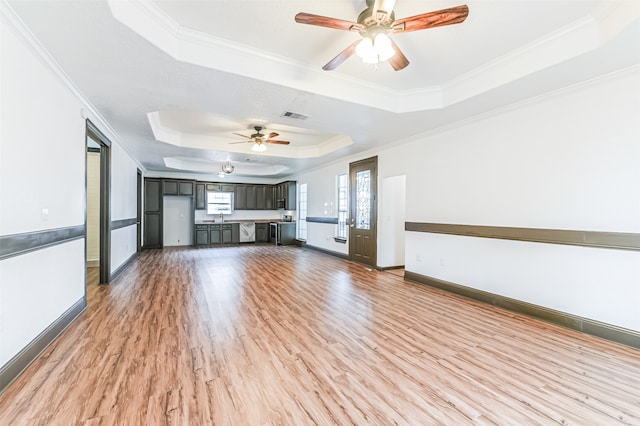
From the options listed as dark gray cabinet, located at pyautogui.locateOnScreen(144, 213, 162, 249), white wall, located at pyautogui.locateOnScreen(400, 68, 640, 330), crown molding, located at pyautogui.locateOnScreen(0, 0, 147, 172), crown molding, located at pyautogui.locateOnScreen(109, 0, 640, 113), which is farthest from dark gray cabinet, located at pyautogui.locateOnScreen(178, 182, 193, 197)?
white wall, located at pyautogui.locateOnScreen(400, 68, 640, 330)

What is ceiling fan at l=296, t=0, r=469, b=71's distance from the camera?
194cm

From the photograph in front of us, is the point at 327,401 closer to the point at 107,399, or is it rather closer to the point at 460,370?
the point at 460,370

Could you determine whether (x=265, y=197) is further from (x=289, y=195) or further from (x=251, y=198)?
(x=289, y=195)

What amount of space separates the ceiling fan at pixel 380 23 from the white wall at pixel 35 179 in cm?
215

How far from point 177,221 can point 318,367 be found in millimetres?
8993

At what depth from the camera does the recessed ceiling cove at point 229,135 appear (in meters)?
4.92

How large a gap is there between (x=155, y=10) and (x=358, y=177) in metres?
4.93

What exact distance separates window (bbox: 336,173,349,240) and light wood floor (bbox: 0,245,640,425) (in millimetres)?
3380

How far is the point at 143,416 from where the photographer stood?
1.66m

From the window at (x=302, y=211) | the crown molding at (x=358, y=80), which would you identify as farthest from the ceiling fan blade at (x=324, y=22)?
the window at (x=302, y=211)

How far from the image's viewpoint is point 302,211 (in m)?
9.58

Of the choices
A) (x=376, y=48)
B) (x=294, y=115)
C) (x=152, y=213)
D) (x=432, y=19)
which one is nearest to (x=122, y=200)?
(x=152, y=213)

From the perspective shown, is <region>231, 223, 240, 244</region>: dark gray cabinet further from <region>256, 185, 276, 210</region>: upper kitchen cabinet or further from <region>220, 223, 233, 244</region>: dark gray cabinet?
<region>256, 185, 276, 210</region>: upper kitchen cabinet

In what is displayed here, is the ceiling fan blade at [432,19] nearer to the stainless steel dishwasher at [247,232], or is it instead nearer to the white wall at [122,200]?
the white wall at [122,200]
